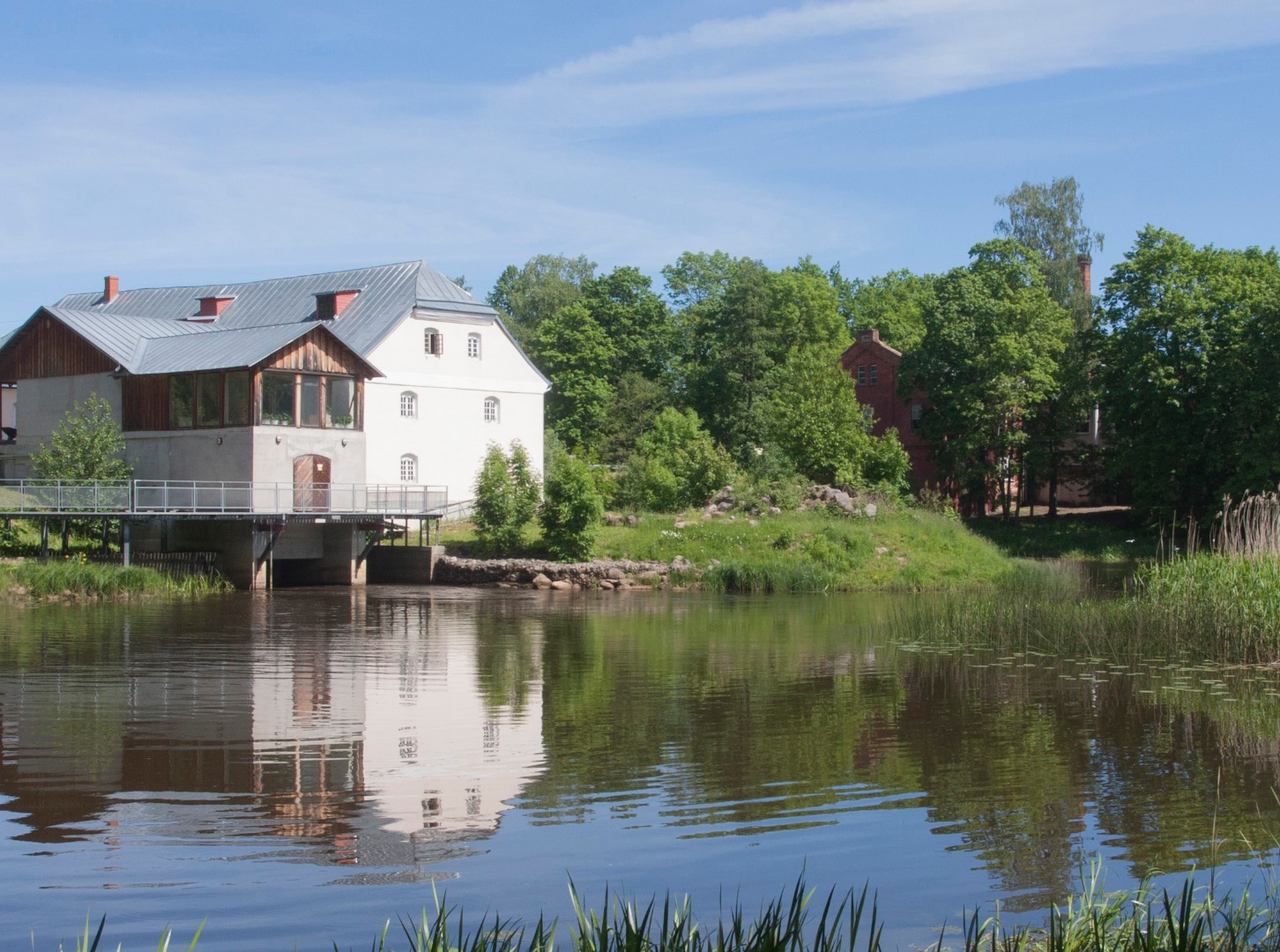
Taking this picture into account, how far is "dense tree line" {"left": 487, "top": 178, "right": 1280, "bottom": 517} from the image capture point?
48875 mm

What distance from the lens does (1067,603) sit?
2253cm

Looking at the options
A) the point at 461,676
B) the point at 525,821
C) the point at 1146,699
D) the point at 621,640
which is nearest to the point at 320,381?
the point at 621,640

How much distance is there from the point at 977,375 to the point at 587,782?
48.7 m

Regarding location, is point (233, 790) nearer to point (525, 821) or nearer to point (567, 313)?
point (525, 821)

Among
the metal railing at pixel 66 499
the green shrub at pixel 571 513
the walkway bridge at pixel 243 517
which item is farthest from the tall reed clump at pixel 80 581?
the green shrub at pixel 571 513

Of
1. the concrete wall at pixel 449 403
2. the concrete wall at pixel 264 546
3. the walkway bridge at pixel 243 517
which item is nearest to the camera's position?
the walkway bridge at pixel 243 517

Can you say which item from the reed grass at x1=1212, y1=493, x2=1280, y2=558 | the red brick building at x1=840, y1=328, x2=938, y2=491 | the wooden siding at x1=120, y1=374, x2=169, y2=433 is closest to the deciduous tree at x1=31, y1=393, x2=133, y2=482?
the wooden siding at x1=120, y1=374, x2=169, y2=433

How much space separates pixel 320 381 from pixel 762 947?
37014 millimetres

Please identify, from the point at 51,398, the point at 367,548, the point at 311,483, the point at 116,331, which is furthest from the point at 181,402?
the point at 367,548

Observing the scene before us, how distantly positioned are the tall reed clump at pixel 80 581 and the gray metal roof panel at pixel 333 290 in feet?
53.9

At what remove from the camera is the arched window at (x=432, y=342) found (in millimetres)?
50688

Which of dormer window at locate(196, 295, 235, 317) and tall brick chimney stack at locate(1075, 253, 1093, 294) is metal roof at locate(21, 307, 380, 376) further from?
tall brick chimney stack at locate(1075, 253, 1093, 294)

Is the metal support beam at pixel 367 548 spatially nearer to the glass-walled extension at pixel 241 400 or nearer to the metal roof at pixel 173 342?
the glass-walled extension at pixel 241 400

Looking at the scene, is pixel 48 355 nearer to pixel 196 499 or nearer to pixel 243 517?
pixel 196 499
